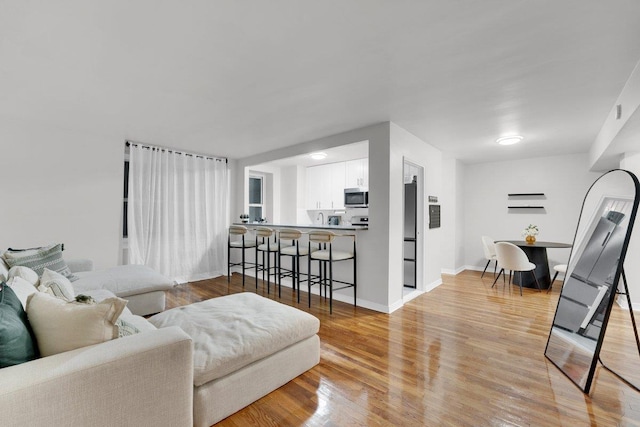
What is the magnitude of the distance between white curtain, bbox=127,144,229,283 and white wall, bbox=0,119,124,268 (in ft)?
0.90

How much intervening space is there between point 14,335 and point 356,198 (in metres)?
5.02

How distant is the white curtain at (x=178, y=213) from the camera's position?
15.1ft

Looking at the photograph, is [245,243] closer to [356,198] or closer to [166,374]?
[356,198]

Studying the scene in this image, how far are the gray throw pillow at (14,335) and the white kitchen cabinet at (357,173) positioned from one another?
5.18m

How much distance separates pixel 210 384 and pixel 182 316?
2.47 ft

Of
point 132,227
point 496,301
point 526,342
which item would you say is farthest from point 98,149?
point 496,301

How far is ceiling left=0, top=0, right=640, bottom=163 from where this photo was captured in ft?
5.40

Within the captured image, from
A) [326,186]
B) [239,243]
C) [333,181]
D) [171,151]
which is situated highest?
[171,151]

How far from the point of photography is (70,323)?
1310mm

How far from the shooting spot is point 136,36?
1.86 meters

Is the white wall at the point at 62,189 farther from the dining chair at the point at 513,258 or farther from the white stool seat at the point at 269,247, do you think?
the dining chair at the point at 513,258

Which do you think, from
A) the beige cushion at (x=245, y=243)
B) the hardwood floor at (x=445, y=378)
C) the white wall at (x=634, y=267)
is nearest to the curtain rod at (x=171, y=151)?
the beige cushion at (x=245, y=243)

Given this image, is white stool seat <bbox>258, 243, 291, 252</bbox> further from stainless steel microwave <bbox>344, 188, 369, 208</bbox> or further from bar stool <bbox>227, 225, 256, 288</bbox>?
stainless steel microwave <bbox>344, 188, 369, 208</bbox>

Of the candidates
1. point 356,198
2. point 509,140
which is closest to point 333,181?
point 356,198
